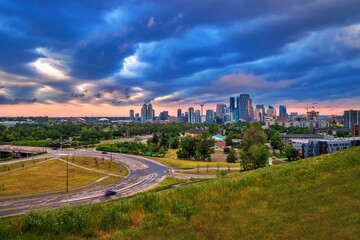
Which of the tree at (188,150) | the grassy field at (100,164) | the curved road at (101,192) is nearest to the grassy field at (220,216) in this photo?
the curved road at (101,192)

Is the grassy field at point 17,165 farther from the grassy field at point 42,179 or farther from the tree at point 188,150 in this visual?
the tree at point 188,150

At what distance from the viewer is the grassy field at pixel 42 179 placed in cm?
5990

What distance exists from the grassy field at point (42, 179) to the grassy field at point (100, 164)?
4816 millimetres

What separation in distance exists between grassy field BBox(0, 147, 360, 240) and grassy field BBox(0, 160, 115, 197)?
2010 inches

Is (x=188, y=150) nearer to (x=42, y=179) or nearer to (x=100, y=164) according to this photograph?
(x=100, y=164)

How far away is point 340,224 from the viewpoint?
1202cm

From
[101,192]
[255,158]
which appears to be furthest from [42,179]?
[255,158]

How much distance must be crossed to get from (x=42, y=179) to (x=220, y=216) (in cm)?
6821

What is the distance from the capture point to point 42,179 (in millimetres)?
70062

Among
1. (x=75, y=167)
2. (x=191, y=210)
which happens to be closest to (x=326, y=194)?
(x=191, y=210)

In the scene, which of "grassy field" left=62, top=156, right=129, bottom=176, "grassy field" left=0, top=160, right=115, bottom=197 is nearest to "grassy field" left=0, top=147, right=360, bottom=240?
"grassy field" left=0, top=160, right=115, bottom=197

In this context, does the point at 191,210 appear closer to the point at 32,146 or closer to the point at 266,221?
the point at 266,221

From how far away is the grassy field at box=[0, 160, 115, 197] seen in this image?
197ft

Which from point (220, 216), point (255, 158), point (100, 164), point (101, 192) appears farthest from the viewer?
point (100, 164)
